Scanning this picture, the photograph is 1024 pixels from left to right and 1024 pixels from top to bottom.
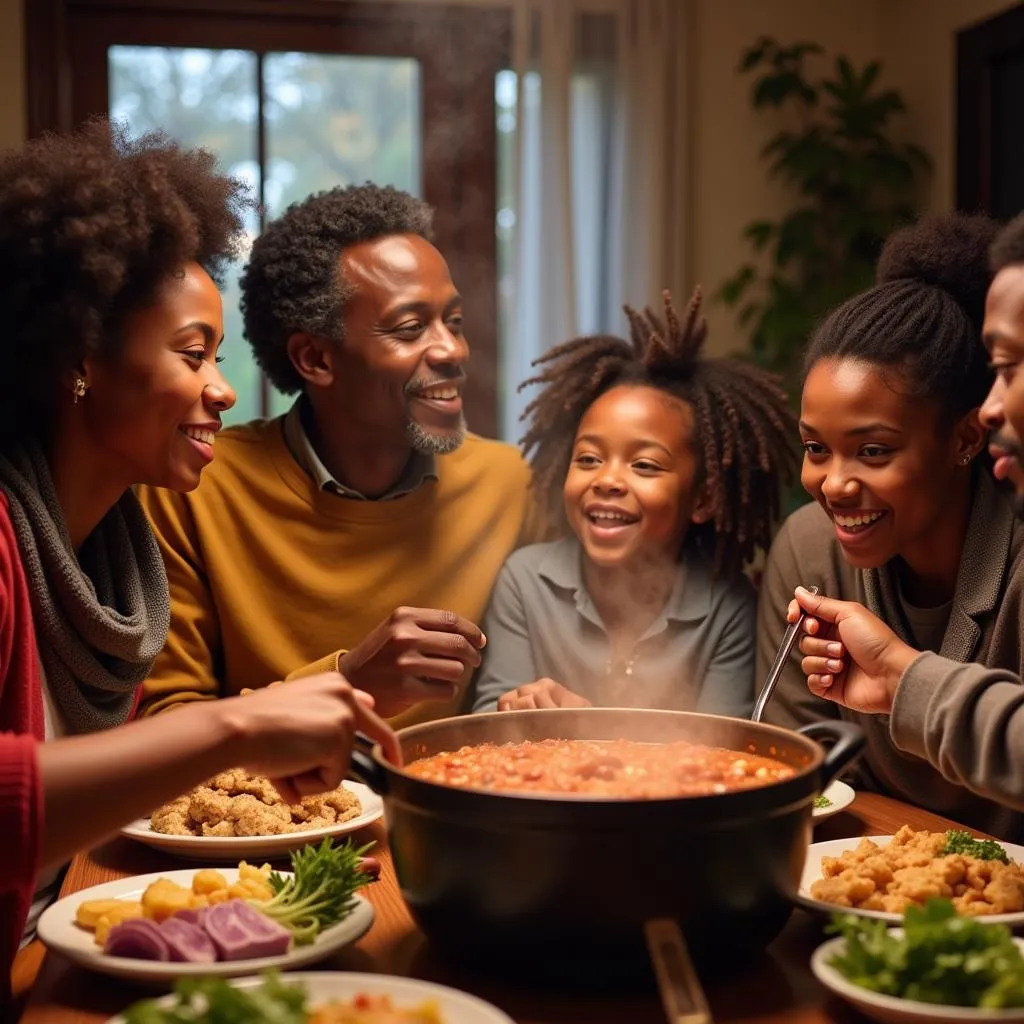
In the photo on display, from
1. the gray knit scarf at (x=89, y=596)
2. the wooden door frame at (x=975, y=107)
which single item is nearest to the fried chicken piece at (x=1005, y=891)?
the gray knit scarf at (x=89, y=596)

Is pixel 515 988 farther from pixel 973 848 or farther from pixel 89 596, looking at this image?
pixel 89 596

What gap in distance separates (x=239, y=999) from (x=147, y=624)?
971mm

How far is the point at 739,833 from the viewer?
1.08 m

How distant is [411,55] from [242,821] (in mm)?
3078

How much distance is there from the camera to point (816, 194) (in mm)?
4188

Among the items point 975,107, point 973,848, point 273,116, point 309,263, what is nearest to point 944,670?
point 973,848

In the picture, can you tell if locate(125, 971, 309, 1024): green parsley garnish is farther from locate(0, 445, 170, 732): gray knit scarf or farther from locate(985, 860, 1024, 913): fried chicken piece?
locate(0, 445, 170, 732): gray knit scarf

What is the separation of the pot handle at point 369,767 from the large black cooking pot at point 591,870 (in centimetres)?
1

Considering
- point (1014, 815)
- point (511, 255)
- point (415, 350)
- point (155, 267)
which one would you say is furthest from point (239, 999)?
point (511, 255)

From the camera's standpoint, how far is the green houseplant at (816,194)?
13.4 ft

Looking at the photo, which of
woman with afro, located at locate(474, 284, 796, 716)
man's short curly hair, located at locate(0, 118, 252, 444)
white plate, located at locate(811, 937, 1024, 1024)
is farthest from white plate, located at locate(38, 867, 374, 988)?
woman with afro, located at locate(474, 284, 796, 716)

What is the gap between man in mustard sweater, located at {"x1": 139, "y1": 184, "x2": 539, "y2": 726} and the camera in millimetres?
2383

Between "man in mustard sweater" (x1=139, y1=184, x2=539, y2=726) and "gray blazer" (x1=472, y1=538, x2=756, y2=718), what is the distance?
8cm

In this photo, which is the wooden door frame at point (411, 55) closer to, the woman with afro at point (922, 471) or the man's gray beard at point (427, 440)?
the man's gray beard at point (427, 440)
